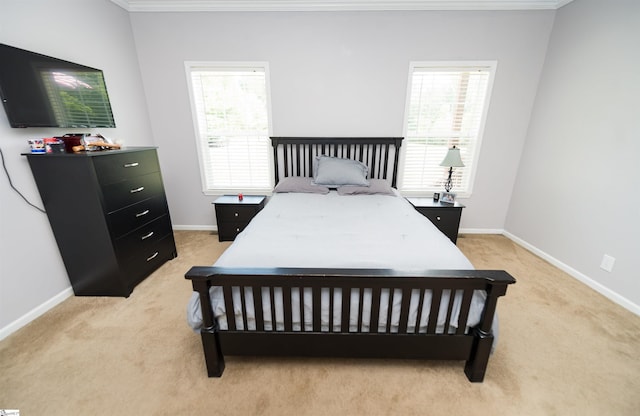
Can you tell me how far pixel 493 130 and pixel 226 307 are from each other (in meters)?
3.48

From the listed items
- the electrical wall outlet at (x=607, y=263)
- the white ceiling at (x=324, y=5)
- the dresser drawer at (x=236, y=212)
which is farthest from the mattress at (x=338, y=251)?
the white ceiling at (x=324, y=5)

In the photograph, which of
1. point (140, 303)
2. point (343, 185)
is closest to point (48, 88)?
point (140, 303)

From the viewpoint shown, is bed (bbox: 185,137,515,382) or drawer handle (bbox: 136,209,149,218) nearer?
bed (bbox: 185,137,515,382)

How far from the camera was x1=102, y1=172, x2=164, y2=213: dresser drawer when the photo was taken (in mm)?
1879

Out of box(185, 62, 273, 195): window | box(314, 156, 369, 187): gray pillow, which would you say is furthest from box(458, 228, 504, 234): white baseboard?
box(185, 62, 273, 195): window

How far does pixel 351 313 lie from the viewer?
1289 mm

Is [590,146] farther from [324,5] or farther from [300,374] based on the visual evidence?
[300,374]

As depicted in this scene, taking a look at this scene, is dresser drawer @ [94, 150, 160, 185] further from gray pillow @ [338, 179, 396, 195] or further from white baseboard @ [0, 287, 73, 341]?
gray pillow @ [338, 179, 396, 195]

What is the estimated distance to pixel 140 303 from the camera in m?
1.97

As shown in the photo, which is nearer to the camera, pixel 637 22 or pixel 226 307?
pixel 226 307

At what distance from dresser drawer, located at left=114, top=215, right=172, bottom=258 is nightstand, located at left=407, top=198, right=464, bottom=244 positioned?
2772 millimetres

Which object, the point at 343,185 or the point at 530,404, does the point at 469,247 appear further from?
the point at 530,404

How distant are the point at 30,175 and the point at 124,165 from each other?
22.3 inches

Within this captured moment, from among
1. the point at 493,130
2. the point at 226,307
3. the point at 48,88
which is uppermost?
the point at 48,88
